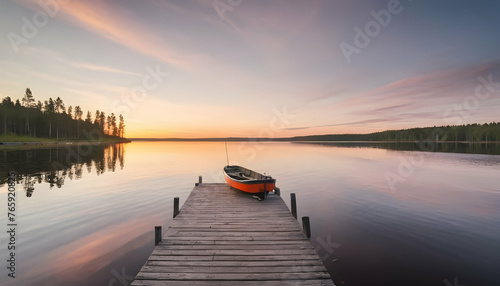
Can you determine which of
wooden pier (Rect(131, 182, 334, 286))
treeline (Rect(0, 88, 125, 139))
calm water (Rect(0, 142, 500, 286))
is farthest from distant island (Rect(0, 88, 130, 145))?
wooden pier (Rect(131, 182, 334, 286))

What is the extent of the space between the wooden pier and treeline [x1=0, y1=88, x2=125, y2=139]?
331ft

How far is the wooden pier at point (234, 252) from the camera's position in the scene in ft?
18.4

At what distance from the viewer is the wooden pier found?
5.60 meters

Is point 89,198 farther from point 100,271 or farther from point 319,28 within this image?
point 319,28

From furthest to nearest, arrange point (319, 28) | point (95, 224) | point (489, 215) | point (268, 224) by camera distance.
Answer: point (319, 28)
point (489, 215)
point (95, 224)
point (268, 224)

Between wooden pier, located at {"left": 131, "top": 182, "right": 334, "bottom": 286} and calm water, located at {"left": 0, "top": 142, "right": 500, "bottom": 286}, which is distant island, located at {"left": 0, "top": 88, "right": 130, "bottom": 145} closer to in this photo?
calm water, located at {"left": 0, "top": 142, "right": 500, "bottom": 286}

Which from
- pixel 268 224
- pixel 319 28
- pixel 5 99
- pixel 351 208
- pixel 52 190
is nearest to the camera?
pixel 268 224

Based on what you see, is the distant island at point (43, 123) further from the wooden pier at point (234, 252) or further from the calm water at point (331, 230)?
the wooden pier at point (234, 252)

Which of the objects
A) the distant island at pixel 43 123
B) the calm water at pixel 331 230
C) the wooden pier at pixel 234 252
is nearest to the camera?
the wooden pier at pixel 234 252

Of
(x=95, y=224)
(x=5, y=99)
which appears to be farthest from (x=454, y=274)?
(x=5, y=99)

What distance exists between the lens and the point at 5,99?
3159 inches

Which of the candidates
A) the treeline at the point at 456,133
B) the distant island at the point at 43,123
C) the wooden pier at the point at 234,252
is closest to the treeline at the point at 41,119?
the distant island at the point at 43,123

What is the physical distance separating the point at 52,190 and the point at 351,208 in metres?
24.7

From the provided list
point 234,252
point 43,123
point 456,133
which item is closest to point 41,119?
point 43,123
